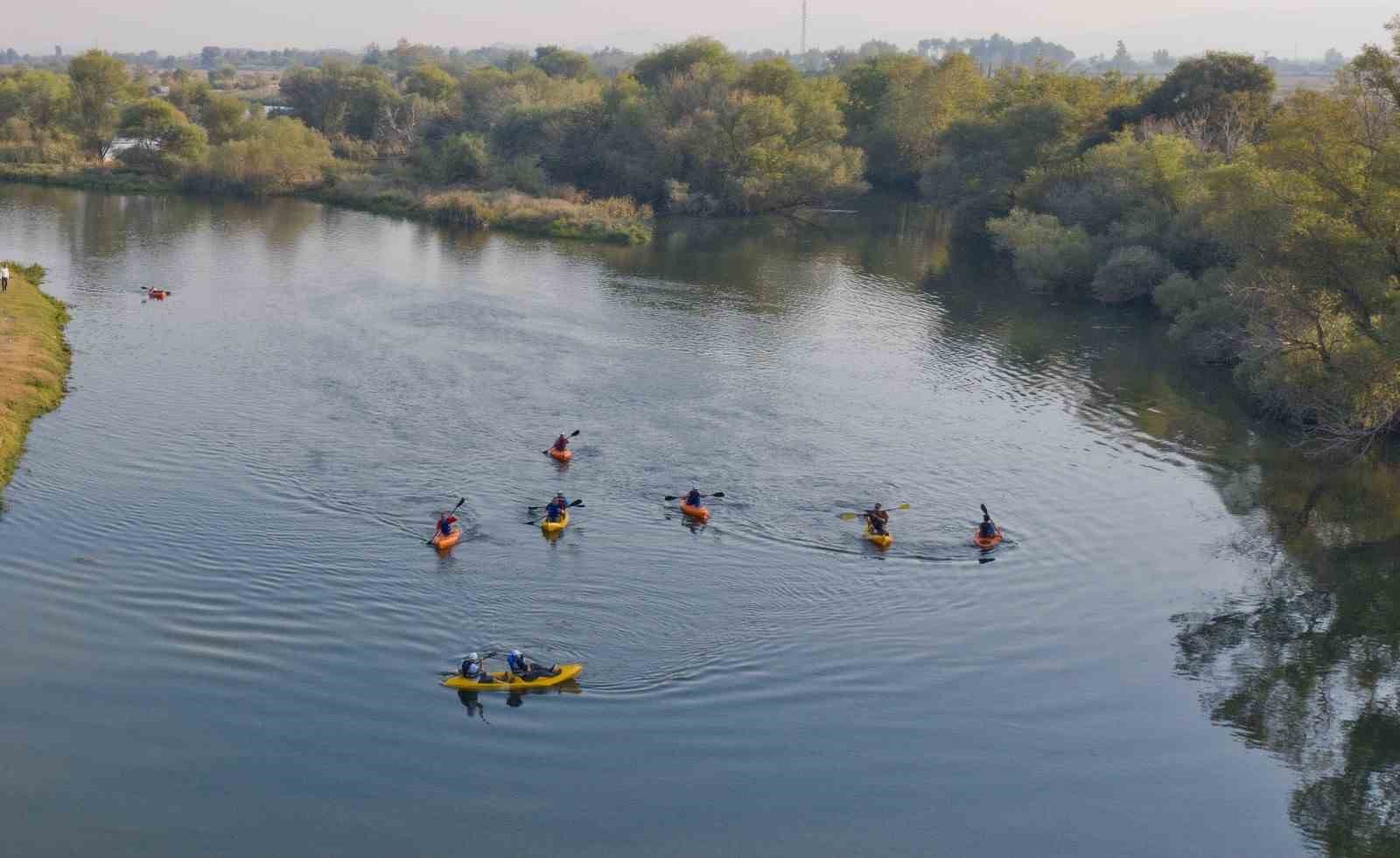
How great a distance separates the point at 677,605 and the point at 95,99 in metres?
97.8

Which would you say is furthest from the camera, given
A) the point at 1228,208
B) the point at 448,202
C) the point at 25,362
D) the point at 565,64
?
the point at 565,64

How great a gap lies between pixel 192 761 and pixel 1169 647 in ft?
74.9

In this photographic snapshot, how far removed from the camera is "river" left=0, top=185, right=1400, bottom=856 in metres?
25.2

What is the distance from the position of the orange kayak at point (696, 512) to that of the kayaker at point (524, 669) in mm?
9792

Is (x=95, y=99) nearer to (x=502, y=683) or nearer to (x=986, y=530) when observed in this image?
(x=986, y=530)

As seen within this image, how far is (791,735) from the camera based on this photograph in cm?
2769

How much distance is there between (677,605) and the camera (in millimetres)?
32875

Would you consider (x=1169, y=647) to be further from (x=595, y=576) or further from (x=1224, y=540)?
(x=595, y=576)

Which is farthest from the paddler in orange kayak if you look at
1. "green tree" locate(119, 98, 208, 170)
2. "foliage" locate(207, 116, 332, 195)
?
"green tree" locate(119, 98, 208, 170)

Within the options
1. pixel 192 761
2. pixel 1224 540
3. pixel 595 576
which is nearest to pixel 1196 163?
pixel 1224 540

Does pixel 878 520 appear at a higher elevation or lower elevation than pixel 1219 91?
lower

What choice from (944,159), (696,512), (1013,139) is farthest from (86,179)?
(696,512)

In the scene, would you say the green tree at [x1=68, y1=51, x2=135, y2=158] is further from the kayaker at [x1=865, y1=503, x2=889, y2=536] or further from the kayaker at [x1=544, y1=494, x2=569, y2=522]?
the kayaker at [x1=865, y1=503, x2=889, y2=536]

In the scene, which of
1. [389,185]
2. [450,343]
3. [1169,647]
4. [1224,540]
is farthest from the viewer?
[389,185]
